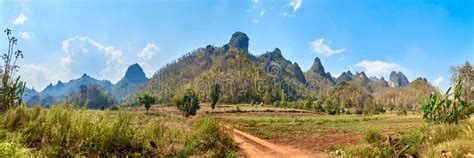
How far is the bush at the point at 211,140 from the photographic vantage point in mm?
12555

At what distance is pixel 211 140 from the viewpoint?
1384 cm

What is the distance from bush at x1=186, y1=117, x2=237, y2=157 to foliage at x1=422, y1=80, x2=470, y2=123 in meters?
9.74

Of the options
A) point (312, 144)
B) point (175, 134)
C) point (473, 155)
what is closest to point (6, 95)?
point (175, 134)

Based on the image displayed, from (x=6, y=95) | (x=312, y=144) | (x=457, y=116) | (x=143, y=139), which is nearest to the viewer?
(x=143, y=139)

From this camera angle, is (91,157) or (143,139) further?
(143,139)

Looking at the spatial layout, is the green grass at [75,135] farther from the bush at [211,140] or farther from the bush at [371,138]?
the bush at [371,138]

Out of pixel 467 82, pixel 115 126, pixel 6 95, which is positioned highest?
pixel 467 82

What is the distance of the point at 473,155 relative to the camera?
9375 millimetres

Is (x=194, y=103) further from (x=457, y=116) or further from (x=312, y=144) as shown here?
(x=457, y=116)

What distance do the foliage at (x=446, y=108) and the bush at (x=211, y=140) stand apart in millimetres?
9742

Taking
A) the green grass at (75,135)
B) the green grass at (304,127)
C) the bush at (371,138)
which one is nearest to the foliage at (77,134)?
the green grass at (75,135)

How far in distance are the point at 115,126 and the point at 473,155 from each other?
913 centimetres

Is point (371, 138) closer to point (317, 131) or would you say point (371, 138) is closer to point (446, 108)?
point (446, 108)

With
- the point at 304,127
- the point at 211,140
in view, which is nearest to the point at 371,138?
the point at 211,140
